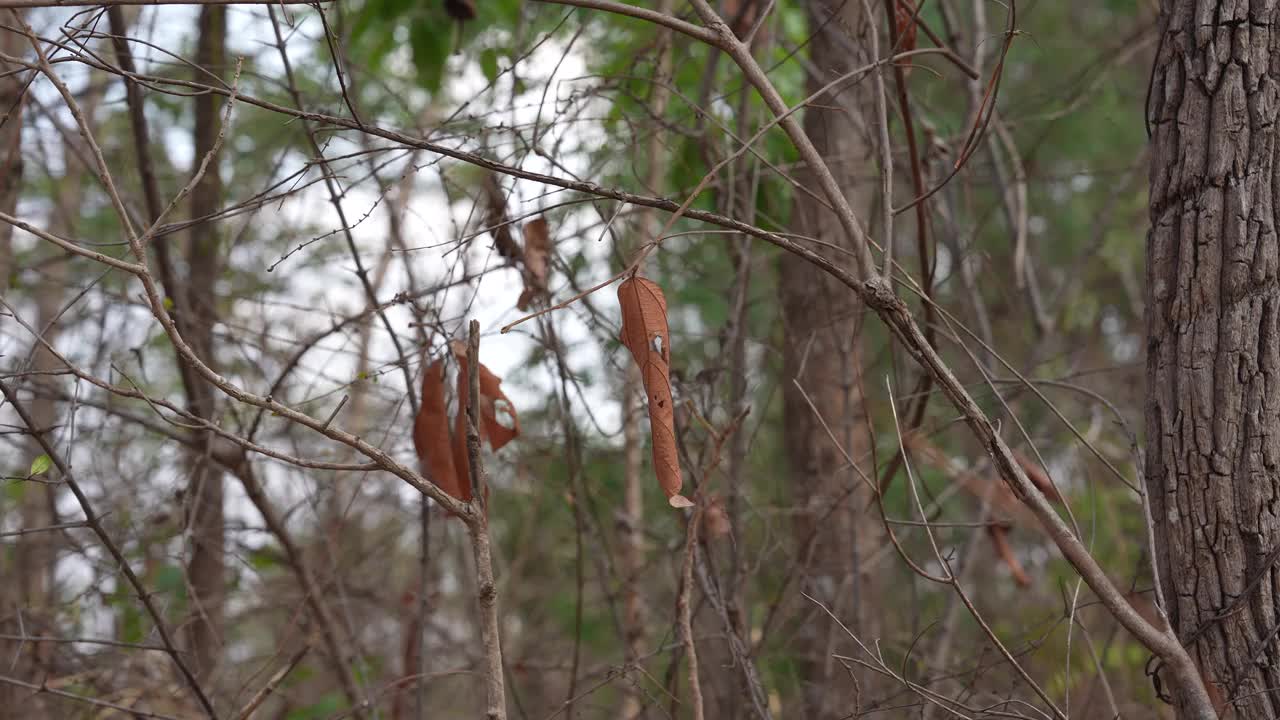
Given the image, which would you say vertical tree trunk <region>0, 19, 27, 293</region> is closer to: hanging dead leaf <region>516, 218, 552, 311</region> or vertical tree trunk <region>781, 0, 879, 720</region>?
hanging dead leaf <region>516, 218, 552, 311</region>

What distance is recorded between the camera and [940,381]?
4.78ft

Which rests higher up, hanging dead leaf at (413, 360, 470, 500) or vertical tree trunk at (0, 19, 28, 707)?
vertical tree trunk at (0, 19, 28, 707)

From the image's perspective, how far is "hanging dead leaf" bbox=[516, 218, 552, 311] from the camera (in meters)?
2.30

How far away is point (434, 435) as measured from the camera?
210cm

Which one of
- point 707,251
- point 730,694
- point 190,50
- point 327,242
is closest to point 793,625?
point 730,694

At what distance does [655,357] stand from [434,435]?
2.56ft

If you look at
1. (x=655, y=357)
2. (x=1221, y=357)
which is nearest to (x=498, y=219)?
(x=655, y=357)

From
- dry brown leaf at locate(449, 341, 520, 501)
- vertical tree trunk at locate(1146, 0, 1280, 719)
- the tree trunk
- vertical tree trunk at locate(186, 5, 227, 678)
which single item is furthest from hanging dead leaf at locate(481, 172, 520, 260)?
the tree trunk

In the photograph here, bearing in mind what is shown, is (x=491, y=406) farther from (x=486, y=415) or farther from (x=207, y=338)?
(x=207, y=338)

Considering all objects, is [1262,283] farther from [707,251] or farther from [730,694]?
[707,251]

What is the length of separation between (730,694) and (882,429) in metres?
2.36

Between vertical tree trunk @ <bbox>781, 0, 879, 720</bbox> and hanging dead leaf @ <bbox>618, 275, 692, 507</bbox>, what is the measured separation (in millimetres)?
1302

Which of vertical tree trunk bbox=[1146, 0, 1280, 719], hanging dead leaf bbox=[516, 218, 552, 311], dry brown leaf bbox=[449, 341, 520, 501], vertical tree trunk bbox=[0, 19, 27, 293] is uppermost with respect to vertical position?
vertical tree trunk bbox=[0, 19, 27, 293]

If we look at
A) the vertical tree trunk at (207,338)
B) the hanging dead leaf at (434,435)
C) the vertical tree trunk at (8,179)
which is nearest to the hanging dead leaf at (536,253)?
the hanging dead leaf at (434,435)
